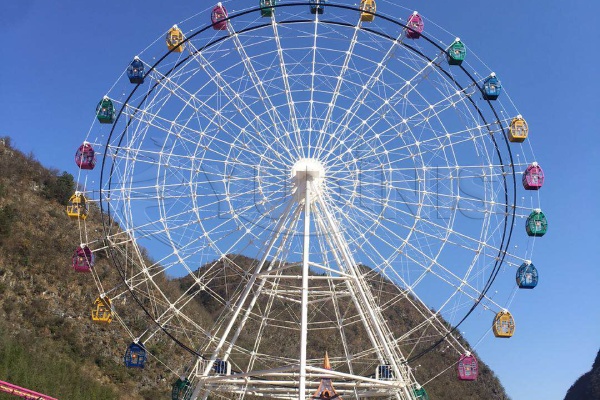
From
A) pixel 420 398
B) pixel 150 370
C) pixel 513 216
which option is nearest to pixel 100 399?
pixel 150 370

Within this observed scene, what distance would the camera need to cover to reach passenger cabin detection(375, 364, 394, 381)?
2938 centimetres

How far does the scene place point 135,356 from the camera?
29531 mm

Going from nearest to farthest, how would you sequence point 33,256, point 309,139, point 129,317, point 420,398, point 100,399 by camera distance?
point 420,398
point 309,139
point 100,399
point 33,256
point 129,317

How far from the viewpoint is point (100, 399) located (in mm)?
45781

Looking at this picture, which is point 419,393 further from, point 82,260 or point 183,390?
point 82,260

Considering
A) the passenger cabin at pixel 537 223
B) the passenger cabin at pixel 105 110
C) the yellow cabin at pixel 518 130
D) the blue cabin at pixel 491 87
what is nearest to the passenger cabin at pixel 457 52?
the blue cabin at pixel 491 87

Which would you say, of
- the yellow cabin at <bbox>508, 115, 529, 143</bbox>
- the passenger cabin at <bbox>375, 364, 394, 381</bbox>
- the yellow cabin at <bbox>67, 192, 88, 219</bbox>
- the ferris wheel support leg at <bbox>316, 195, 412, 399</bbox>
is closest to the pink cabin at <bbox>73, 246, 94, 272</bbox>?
the yellow cabin at <bbox>67, 192, 88, 219</bbox>

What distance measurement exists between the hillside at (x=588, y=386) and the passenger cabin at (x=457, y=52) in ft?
250

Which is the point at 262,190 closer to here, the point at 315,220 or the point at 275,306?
the point at 315,220

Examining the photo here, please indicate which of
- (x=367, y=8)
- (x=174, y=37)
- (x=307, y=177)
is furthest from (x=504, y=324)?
(x=174, y=37)

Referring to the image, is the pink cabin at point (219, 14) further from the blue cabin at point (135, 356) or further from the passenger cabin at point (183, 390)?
the passenger cabin at point (183, 390)

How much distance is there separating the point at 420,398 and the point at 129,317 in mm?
39198

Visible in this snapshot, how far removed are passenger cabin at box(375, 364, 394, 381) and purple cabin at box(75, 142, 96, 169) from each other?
16086 mm

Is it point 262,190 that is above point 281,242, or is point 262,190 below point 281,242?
above
